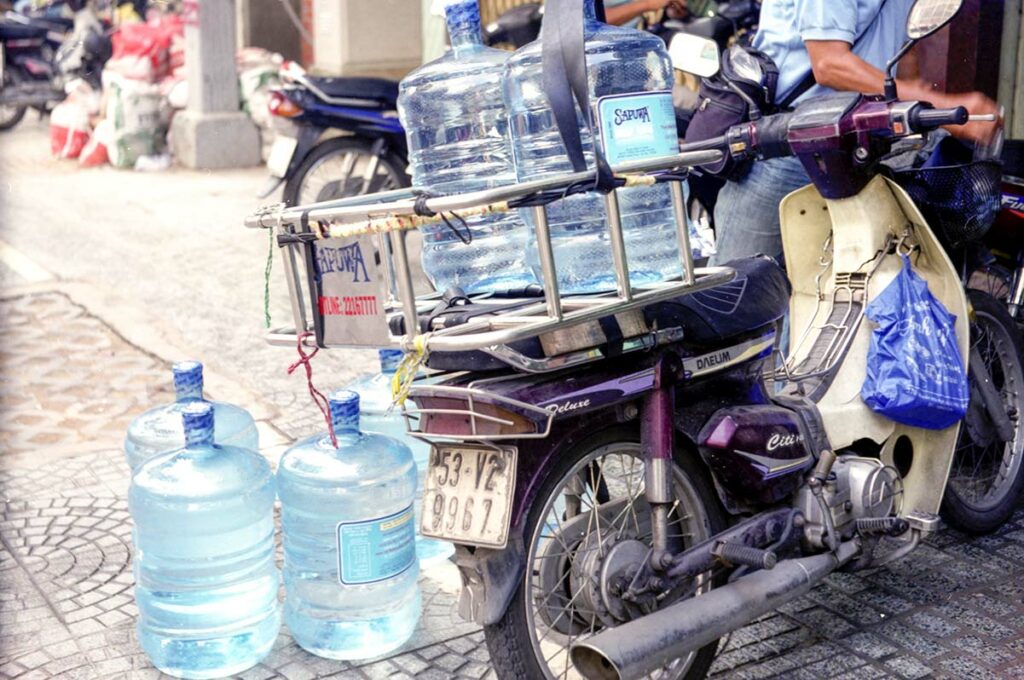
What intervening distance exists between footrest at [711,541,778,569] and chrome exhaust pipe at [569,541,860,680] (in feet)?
0.25

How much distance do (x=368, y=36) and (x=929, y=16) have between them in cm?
816

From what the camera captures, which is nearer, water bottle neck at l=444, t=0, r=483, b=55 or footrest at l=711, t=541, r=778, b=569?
footrest at l=711, t=541, r=778, b=569

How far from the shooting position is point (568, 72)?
101 inches

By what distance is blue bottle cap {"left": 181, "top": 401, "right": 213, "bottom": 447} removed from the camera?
3.26 m

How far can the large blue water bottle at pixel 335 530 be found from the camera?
337 centimetres

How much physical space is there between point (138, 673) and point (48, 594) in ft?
2.04

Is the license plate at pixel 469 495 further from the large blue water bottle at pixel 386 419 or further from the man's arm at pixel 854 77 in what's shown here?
the man's arm at pixel 854 77

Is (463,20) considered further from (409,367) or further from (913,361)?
(913,361)

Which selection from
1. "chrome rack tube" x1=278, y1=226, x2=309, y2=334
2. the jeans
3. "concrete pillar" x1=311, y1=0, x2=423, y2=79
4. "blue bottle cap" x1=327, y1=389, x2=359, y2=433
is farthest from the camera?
"concrete pillar" x1=311, y1=0, x2=423, y2=79

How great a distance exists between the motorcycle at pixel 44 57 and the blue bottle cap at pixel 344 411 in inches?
448

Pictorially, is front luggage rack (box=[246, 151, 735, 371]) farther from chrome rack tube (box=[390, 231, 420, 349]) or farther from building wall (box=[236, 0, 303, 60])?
building wall (box=[236, 0, 303, 60])

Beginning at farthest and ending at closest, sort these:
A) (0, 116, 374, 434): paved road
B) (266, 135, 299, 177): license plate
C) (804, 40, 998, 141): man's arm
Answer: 1. (266, 135, 299, 177): license plate
2. (0, 116, 374, 434): paved road
3. (804, 40, 998, 141): man's arm

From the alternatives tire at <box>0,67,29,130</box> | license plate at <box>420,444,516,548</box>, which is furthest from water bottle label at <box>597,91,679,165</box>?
tire at <box>0,67,29,130</box>

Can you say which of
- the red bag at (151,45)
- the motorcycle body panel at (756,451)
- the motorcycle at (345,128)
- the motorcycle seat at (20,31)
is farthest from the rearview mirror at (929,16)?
the motorcycle seat at (20,31)
